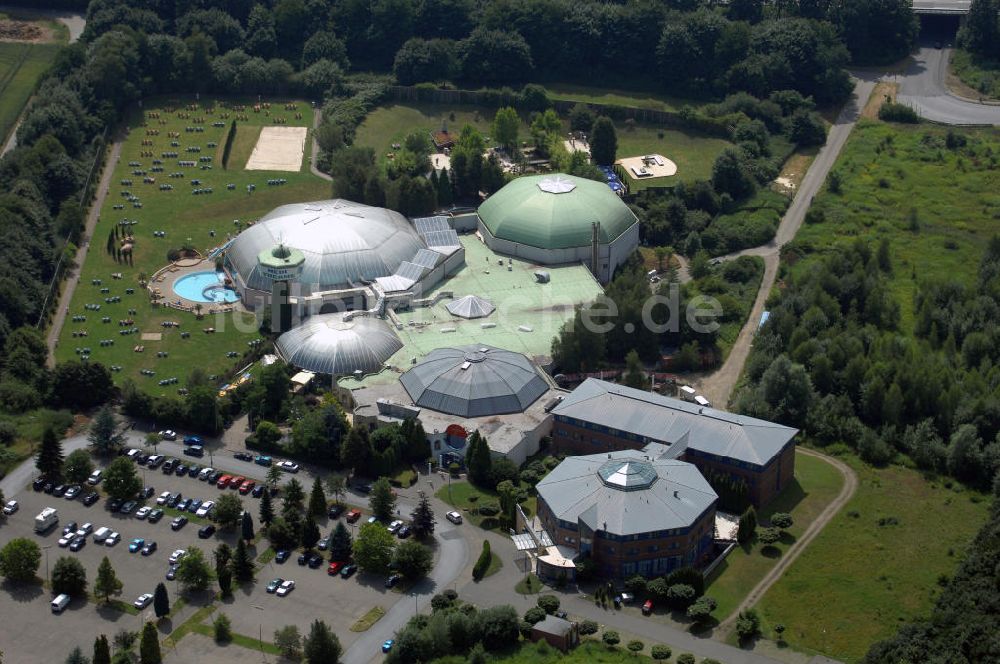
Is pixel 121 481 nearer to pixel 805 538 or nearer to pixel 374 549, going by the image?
pixel 374 549

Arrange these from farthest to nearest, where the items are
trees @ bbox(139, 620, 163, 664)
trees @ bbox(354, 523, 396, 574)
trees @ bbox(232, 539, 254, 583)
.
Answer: trees @ bbox(232, 539, 254, 583) → trees @ bbox(354, 523, 396, 574) → trees @ bbox(139, 620, 163, 664)

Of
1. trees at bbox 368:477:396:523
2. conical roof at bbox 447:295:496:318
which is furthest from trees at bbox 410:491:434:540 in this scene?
conical roof at bbox 447:295:496:318

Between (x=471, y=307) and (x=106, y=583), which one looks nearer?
(x=106, y=583)

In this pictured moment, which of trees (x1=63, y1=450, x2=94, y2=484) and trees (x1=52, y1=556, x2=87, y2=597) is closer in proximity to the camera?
trees (x1=52, y1=556, x2=87, y2=597)

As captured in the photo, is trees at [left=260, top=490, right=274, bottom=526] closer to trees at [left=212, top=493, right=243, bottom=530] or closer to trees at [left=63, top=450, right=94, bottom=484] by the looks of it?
trees at [left=212, top=493, right=243, bottom=530]

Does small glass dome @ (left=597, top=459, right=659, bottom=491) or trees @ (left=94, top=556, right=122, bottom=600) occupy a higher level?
small glass dome @ (left=597, top=459, right=659, bottom=491)

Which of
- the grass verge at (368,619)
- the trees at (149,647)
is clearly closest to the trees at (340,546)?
the grass verge at (368,619)

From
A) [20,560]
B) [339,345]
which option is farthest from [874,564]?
[20,560]
